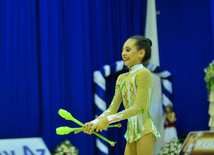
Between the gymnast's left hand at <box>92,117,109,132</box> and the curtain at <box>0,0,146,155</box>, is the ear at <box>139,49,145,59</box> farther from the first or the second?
the curtain at <box>0,0,146,155</box>

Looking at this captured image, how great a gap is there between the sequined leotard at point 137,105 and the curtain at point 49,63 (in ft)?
11.5

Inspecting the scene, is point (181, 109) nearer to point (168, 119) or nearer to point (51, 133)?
point (168, 119)

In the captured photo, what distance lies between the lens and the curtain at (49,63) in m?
5.74

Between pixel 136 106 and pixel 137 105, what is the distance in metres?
0.01

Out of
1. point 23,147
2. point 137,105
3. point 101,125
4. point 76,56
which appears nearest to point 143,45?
point 137,105

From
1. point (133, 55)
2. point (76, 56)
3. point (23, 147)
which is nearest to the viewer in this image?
point (133, 55)

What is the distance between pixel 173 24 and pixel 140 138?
5759 mm

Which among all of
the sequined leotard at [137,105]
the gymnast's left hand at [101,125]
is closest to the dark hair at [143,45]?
the sequined leotard at [137,105]

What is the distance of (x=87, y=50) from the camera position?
6473 millimetres

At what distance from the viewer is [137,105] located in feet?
8.03

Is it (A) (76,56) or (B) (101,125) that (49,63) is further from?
(B) (101,125)

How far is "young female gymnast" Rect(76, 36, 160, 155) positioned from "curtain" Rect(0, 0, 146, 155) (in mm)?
3468

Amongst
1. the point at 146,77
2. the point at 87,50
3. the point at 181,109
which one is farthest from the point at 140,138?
the point at 181,109

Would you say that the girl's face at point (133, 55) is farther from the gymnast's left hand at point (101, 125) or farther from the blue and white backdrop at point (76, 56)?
the blue and white backdrop at point (76, 56)
